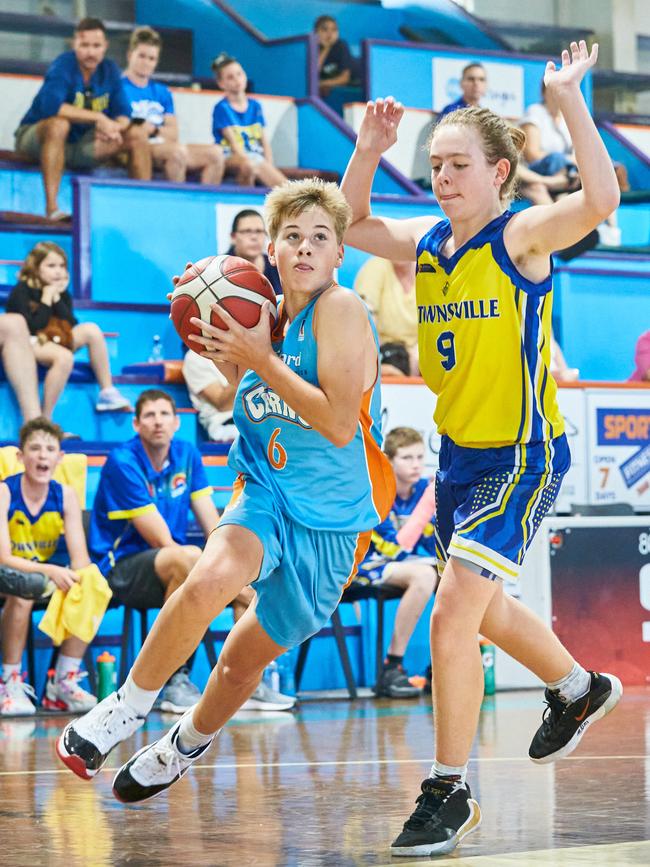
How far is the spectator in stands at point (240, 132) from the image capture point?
36.7 feet

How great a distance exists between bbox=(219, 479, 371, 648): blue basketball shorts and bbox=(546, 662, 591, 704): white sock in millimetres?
783

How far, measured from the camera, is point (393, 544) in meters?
8.43

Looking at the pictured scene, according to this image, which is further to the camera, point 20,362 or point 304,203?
point 20,362

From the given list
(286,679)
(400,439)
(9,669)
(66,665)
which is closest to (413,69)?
(400,439)

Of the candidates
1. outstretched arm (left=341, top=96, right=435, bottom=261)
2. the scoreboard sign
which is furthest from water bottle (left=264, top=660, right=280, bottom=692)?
outstretched arm (left=341, top=96, right=435, bottom=261)

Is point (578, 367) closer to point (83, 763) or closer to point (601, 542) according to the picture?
point (601, 542)

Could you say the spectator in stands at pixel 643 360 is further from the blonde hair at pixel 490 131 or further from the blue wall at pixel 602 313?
the blonde hair at pixel 490 131

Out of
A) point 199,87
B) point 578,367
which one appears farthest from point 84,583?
point 199,87

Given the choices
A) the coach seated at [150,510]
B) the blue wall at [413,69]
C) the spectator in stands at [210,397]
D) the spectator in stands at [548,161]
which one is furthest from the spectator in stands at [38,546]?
the blue wall at [413,69]

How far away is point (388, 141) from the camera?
4402mm

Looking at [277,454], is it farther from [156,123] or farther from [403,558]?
[156,123]

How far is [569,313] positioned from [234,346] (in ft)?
27.0

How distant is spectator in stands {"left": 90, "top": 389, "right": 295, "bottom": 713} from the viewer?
7551mm

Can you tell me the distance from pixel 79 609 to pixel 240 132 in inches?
198
